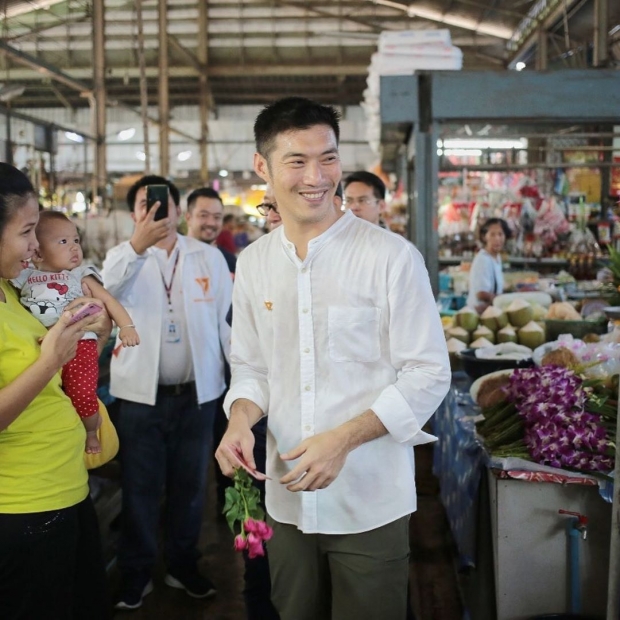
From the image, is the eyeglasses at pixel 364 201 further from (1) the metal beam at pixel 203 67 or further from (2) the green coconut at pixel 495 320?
(1) the metal beam at pixel 203 67

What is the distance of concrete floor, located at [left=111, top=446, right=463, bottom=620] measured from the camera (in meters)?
3.33

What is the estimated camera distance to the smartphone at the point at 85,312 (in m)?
2.02

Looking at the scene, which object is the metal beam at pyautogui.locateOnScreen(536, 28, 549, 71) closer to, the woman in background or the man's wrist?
the woman in background

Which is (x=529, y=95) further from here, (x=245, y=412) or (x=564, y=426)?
(x=245, y=412)

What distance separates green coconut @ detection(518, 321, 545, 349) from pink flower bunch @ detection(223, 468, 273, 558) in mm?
2814

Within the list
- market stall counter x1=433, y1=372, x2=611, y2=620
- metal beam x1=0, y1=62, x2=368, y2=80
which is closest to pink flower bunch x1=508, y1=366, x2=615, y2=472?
market stall counter x1=433, y1=372, x2=611, y2=620

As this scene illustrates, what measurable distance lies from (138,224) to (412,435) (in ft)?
6.01

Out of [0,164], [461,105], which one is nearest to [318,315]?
[0,164]

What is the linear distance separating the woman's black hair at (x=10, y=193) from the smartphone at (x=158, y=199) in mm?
1114

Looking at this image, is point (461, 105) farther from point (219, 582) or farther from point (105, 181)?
point (105, 181)

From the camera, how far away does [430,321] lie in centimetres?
177

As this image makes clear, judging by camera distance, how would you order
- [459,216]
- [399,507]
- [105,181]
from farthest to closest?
[105,181] < [459,216] < [399,507]

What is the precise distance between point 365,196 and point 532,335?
1.25m

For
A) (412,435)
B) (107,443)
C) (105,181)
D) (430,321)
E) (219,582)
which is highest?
(105,181)
